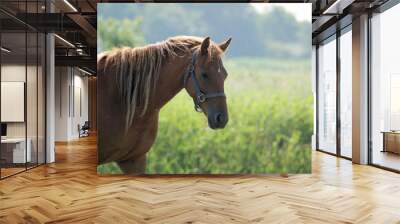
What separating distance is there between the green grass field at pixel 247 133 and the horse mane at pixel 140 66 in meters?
0.60

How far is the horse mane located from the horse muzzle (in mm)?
959

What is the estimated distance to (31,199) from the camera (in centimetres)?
505

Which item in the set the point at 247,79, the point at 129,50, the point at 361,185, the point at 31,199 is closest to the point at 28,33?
the point at 129,50

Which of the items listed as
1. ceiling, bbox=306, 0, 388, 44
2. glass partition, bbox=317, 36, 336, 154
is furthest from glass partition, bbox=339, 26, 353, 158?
glass partition, bbox=317, 36, 336, 154

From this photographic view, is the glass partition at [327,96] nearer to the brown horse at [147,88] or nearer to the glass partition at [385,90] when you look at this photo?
the glass partition at [385,90]

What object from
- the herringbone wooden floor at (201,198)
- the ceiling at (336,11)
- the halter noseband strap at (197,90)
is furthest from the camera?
the ceiling at (336,11)

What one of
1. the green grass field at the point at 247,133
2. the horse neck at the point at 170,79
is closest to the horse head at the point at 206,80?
the horse neck at the point at 170,79

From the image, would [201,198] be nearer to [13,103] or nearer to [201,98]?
[201,98]

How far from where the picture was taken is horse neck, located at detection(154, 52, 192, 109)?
5.72m

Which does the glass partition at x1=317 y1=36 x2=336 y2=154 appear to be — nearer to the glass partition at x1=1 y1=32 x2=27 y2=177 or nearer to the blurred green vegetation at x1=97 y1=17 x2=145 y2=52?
the blurred green vegetation at x1=97 y1=17 x2=145 y2=52

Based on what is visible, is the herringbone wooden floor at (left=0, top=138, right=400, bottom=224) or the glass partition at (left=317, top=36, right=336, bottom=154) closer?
the herringbone wooden floor at (left=0, top=138, right=400, bottom=224)

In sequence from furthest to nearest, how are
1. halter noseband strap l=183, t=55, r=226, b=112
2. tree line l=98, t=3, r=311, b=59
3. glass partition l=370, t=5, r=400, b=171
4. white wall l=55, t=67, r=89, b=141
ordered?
white wall l=55, t=67, r=89, b=141 < glass partition l=370, t=5, r=400, b=171 < tree line l=98, t=3, r=311, b=59 < halter noseband strap l=183, t=55, r=226, b=112

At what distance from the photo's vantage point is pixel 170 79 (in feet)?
19.2

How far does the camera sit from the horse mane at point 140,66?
565 centimetres
